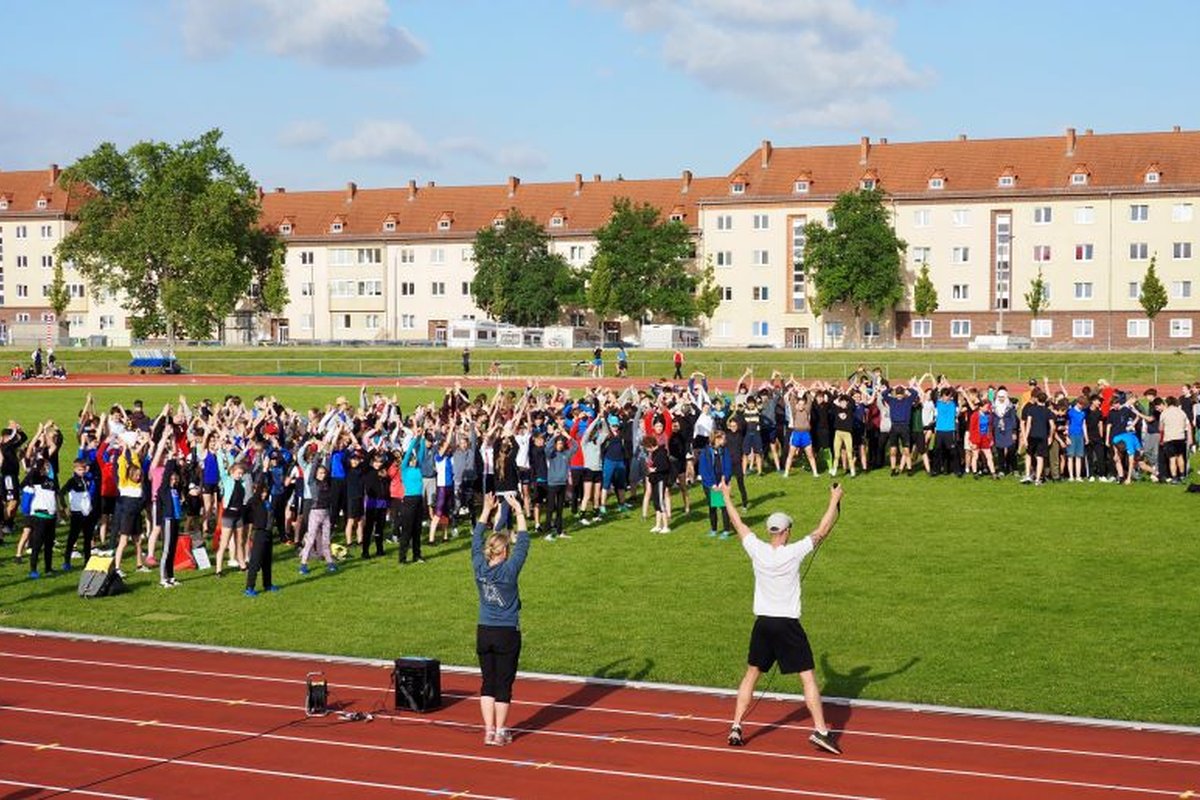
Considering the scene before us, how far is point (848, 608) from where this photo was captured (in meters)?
17.2

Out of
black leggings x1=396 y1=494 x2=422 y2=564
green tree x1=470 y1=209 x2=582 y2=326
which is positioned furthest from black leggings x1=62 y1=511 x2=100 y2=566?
green tree x1=470 y1=209 x2=582 y2=326

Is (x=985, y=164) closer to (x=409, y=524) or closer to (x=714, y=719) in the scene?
(x=409, y=524)

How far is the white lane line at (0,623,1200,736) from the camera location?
12492 mm

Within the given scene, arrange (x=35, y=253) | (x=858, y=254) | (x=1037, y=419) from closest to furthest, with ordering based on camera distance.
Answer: (x=1037, y=419)
(x=858, y=254)
(x=35, y=253)

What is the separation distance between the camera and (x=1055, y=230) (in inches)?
3450

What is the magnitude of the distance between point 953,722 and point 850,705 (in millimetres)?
965

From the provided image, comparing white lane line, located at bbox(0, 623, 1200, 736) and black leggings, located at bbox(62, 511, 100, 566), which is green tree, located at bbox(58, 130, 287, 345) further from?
white lane line, located at bbox(0, 623, 1200, 736)

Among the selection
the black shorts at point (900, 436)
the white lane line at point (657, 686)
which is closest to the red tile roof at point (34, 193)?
the black shorts at point (900, 436)

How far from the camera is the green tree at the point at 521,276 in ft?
317

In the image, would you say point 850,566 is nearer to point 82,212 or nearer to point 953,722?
point 953,722

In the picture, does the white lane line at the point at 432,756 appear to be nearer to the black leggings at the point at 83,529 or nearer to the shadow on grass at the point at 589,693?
the shadow on grass at the point at 589,693

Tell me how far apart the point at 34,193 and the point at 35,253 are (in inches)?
197

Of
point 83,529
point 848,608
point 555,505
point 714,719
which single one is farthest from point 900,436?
point 714,719

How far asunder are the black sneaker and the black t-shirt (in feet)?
52.0
